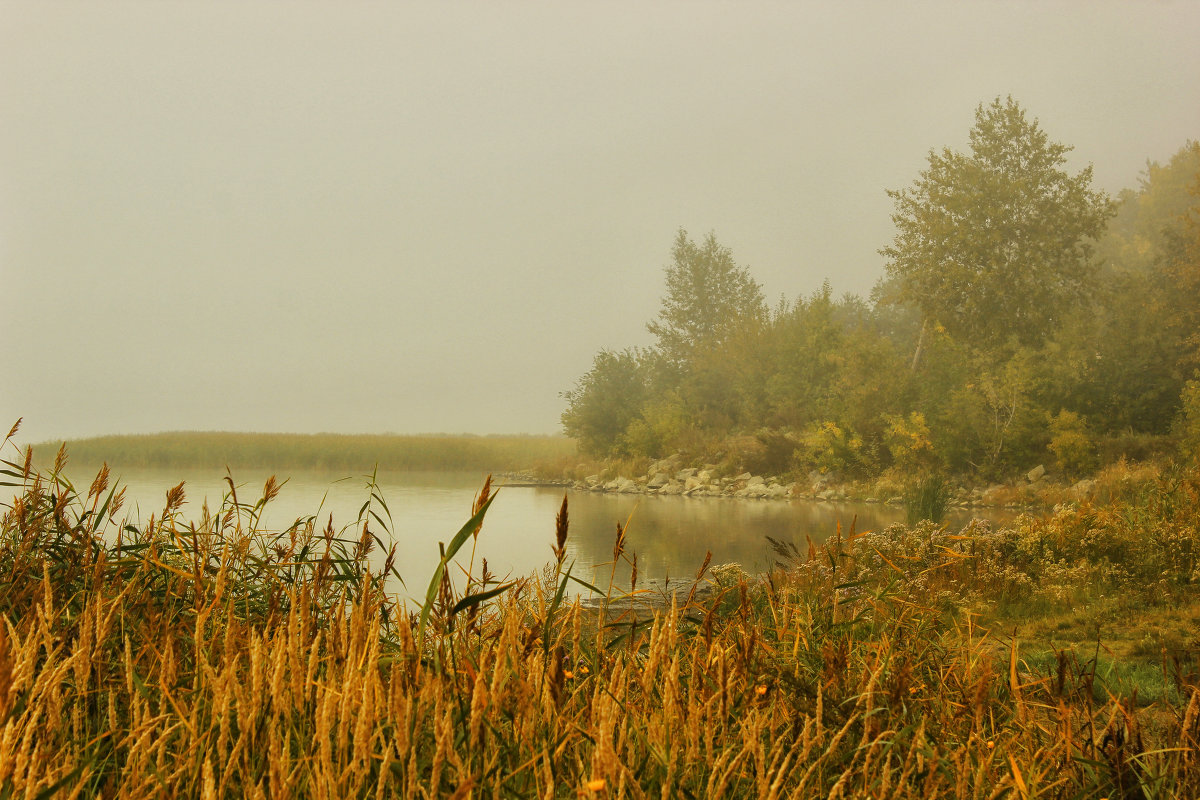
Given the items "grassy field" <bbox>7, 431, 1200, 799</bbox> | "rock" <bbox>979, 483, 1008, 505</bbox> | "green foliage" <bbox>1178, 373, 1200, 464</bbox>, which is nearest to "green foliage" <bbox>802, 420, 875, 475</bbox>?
"rock" <bbox>979, 483, 1008, 505</bbox>

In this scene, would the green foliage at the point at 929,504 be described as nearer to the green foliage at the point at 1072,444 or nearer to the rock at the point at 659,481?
the green foliage at the point at 1072,444

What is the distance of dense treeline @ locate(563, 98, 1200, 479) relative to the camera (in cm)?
2144

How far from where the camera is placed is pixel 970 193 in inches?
1069

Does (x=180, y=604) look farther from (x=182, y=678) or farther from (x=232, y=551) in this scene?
(x=182, y=678)

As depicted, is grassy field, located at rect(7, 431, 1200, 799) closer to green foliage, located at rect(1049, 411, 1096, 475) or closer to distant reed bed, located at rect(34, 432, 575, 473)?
green foliage, located at rect(1049, 411, 1096, 475)

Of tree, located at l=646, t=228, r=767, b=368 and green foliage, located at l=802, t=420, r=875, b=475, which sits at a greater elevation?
tree, located at l=646, t=228, r=767, b=368

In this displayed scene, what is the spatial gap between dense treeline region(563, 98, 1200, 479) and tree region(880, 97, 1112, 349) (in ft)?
0.18

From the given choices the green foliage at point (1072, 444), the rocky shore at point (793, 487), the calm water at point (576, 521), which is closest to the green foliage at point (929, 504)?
the calm water at point (576, 521)

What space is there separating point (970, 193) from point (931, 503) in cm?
1912

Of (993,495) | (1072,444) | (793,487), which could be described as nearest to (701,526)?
(793,487)

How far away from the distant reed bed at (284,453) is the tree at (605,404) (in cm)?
128

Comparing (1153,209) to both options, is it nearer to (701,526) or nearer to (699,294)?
(699,294)

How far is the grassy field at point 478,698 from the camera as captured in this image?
1.67m

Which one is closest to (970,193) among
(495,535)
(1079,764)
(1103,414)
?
(1103,414)
